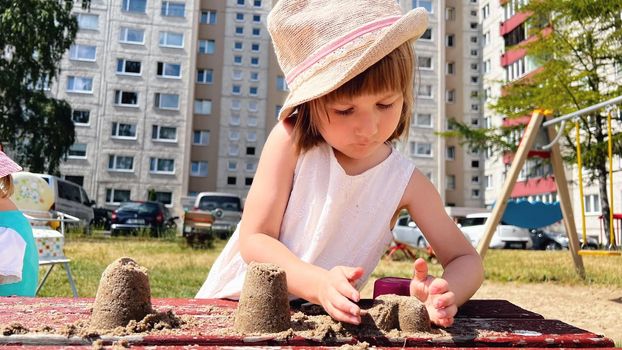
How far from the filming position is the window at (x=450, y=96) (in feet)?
140

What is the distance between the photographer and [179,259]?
29.7 ft

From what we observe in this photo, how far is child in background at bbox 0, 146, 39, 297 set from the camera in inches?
94.7

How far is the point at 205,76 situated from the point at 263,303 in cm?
4166

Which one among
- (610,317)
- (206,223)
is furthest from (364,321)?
(206,223)

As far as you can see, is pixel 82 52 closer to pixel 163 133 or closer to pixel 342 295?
pixel 163 133

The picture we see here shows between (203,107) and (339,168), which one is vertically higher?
(203,107)

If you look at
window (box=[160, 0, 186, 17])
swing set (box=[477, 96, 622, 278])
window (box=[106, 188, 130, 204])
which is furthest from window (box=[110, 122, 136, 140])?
swing set (box=[477, 96, 622, 278])

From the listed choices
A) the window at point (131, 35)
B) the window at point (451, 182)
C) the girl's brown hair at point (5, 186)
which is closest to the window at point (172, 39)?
the window at point (131, 35)

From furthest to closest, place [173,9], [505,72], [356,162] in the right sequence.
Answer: [173,9], [505,72], [356,162]

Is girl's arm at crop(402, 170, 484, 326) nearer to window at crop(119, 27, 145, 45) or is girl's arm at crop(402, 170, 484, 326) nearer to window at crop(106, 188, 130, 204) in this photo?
window at crop(106, 188, 130, 204)

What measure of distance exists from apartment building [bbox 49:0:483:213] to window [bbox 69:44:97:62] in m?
0.07

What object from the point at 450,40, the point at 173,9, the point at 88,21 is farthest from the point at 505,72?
the point at 88,21

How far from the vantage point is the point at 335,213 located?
65.2 inches

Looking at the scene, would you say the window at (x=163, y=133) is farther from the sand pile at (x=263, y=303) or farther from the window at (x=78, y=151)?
the sand pile at (x=263, y=303)
